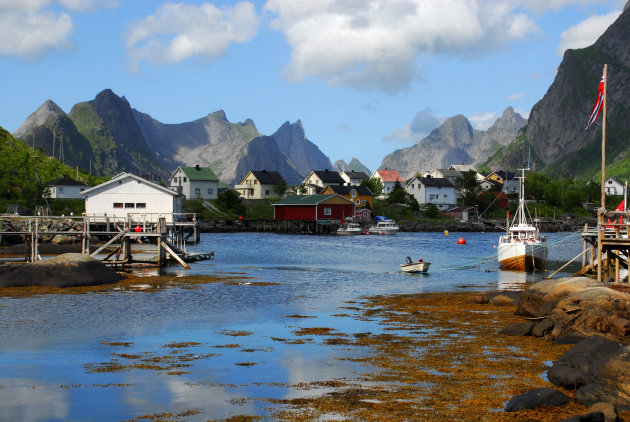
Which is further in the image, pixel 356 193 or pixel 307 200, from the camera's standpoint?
pixel 356 193

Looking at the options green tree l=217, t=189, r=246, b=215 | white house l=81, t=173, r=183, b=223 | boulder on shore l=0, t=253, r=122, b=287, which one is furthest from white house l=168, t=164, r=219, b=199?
boulder on shore l=0, t=253, r=122, b=287

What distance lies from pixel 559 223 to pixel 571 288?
138m

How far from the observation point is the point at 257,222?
13838 centimetres

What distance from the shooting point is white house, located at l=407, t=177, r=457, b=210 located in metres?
176

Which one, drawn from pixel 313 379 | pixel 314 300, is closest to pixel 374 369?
pixel 313 379

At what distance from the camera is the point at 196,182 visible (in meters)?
149

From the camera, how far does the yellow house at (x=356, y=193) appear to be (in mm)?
165625

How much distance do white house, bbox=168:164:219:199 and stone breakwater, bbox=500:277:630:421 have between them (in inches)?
4874

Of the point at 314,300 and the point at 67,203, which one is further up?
the point at 67,203

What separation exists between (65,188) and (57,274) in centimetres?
8605

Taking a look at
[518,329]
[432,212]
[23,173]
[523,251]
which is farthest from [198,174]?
[518,329]

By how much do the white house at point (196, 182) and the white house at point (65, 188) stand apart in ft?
92.4

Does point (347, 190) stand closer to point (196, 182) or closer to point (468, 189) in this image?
point (468, 189)

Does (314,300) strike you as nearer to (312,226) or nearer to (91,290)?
(91,290)
